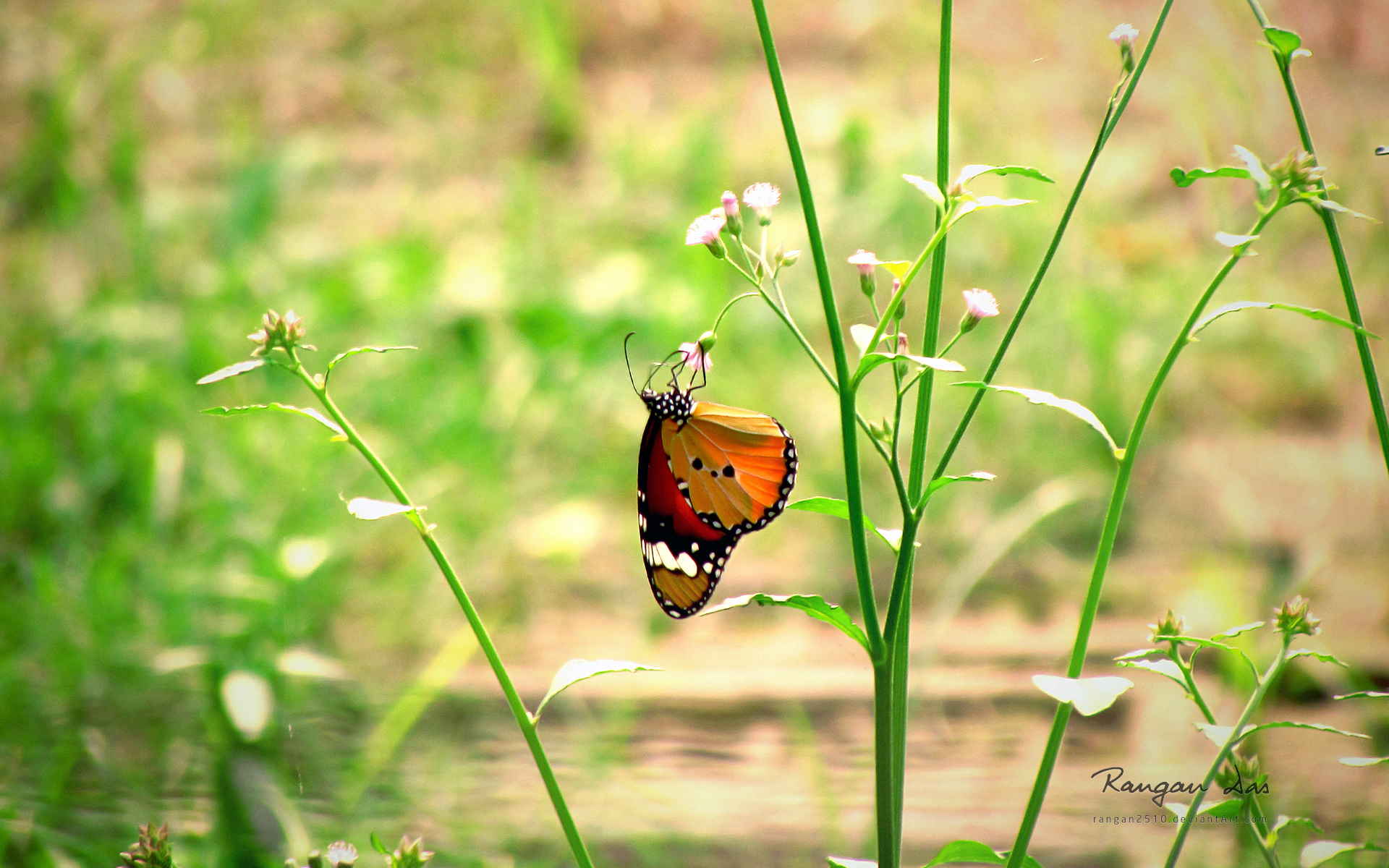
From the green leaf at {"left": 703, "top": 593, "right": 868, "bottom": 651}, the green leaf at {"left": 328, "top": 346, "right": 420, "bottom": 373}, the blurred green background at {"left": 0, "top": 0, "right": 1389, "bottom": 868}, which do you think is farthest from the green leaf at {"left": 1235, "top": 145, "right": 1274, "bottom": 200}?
the blurred green background at {"left": 0, "top": 0, "right": 1389, "bottom": 868}

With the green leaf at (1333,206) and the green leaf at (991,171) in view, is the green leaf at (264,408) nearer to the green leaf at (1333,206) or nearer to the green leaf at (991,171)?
the green leaf at (991,171)

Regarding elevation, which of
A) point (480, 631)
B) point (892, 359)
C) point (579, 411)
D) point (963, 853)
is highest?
point (579, 411)

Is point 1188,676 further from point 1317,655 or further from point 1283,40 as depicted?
point 1283,40

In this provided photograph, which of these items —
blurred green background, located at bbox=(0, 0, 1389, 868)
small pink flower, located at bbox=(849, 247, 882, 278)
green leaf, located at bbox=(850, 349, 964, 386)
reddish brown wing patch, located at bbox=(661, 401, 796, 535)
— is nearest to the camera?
green leaf, located at bbox=(850, 349, 964, 386)

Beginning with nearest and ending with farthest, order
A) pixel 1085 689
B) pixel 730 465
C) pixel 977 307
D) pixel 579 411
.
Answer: pixel 1085 689, pixel 977 307, pixel 730 465, pixel 579 411

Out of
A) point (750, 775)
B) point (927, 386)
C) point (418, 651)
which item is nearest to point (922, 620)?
point (750, 775)

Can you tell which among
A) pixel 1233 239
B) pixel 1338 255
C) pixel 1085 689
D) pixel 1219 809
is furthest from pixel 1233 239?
pixel 1219 809

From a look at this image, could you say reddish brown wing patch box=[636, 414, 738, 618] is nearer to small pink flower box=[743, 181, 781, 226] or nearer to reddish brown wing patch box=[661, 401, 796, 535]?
reddish brown wing patch box=[661, 401, 796, 535]
